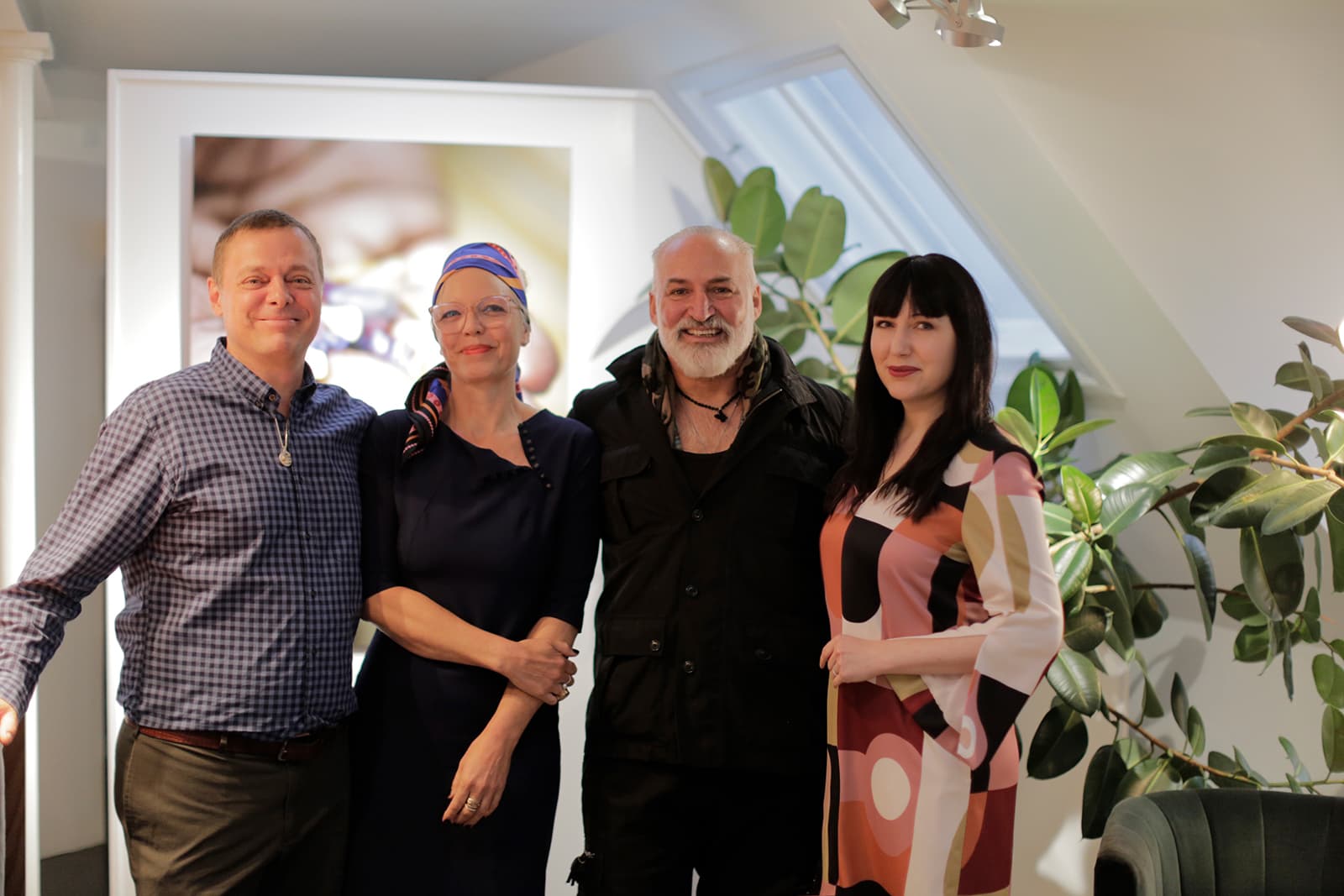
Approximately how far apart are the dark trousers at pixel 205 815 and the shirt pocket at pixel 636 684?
1.80ft

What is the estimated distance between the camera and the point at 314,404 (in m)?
2.14

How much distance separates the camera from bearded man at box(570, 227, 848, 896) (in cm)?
220

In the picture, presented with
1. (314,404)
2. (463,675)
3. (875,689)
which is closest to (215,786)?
(463,675)

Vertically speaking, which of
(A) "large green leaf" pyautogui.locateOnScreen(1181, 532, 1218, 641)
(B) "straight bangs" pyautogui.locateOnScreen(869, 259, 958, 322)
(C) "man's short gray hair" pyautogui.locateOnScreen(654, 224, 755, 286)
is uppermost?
(C) "man's short gray hair" pyautogui.locateOnScreen(654, 224, 755, 286)

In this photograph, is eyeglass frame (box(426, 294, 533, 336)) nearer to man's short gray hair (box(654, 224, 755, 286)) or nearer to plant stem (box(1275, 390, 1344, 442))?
man's short gray hair (box(654, 224, 755, 286))

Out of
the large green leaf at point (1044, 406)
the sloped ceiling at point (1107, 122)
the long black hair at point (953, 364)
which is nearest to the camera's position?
the long black hair at point (953, 364)

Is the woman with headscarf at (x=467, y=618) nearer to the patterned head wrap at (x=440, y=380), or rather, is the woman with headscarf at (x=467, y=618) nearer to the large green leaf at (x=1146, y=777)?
the patterned head wrap at (x=440, y=380)

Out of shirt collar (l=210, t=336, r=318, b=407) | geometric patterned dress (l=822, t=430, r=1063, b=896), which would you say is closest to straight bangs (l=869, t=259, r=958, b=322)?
geometric patterned dress (l=822, t=430, r=1063, b=896)

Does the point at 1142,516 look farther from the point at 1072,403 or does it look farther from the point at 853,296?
the point at 853,296

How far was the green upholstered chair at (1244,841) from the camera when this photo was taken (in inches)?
88.0

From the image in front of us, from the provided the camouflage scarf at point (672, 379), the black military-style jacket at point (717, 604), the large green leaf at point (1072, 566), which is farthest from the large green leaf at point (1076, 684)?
the camouflage scarf at point (672, 379)

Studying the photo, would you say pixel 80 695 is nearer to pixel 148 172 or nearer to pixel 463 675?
pixel 148 172

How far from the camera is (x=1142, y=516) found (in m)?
3.07

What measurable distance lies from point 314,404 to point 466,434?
27 cm
